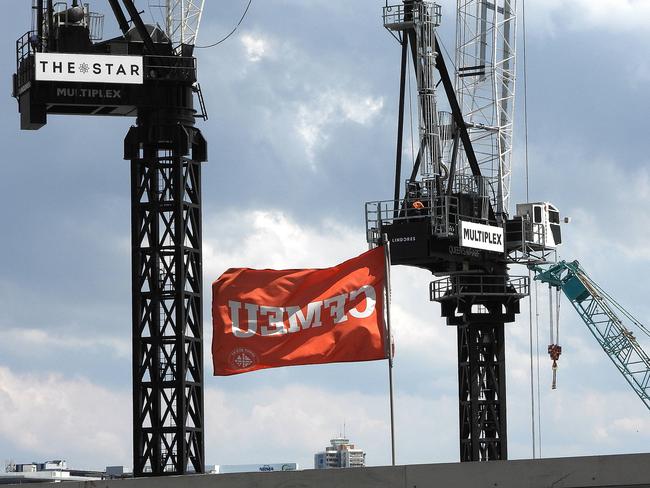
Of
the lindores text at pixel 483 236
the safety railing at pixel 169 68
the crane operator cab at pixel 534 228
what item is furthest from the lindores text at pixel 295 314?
the crane operator cab at pixel 534 228

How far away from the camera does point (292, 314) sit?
2028 inches

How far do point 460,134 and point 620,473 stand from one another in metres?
80.2

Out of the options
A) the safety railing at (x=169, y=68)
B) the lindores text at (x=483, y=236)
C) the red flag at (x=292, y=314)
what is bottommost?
the red flag at (x=292, y=314)

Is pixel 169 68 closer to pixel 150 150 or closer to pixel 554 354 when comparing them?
pixel 150 150

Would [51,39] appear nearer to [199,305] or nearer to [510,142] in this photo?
[199,305]

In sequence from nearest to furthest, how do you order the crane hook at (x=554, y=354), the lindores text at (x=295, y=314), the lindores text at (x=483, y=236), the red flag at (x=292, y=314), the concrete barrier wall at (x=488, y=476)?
the concrete barrier wall at (x=488, y=476) → the red flag at (x=292, y=314) → the lindores text at (x=295, y=314) → the lindores text at (x=483, y=236) → the crane hook at (x=554, y=354)

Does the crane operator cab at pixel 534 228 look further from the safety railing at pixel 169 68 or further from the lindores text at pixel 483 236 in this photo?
the safety railing at pixel 169 68

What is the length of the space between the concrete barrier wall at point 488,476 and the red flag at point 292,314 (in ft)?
27.9

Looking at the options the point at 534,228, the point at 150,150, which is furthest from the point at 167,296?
the point at 534,228

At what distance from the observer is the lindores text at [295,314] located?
2023 inches

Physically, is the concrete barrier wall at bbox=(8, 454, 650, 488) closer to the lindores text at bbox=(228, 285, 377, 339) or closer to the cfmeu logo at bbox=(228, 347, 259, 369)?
the cfmeu logo at bbox=(228, 347, 259, 369)

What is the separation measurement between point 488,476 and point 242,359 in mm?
11457

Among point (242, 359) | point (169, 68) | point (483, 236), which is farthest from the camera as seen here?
point (483, 236)

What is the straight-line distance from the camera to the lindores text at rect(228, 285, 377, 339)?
51.4 metres
